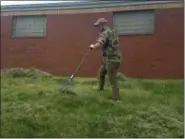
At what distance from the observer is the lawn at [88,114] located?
21.6ft

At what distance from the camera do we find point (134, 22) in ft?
47.8

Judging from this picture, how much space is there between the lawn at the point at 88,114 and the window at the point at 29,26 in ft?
21.3

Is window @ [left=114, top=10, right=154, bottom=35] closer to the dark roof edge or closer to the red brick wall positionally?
the red brick wall

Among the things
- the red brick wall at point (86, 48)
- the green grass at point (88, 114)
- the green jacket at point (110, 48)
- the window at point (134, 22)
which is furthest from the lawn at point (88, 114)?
the window at point (134, 22)

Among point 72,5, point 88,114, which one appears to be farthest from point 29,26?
point 88,114

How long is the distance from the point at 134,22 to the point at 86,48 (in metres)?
2.20

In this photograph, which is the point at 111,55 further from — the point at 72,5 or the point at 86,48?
the point at 72,5

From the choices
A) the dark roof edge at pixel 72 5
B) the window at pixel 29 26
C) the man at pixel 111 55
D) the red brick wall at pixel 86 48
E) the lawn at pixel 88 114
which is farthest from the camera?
the window at pixel 29 26

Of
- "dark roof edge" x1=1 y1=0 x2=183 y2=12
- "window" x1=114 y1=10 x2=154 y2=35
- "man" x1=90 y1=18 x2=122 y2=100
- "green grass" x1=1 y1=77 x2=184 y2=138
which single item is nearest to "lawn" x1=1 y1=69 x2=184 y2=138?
"green grass" x1=1 y1=77 x2=184 y2=138

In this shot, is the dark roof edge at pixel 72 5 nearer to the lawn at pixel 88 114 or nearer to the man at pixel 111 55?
the lawn at pixel 88 114

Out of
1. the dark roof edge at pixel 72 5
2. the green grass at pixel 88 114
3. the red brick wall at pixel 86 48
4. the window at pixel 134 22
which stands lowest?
the green grass at pixel 88 114

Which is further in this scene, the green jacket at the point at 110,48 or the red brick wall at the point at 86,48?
the red brick wall at the point at 86,48

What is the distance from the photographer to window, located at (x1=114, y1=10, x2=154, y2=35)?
14.4 meters

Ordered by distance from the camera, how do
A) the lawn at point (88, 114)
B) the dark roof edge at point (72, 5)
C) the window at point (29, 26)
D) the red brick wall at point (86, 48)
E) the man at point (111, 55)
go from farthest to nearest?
the window at point (29, 26)
the dark roof edge at point (72, 5)
the red brick wall at point (86, 48)
the man at point (111, 55)
the lawn at point (88, 114)
